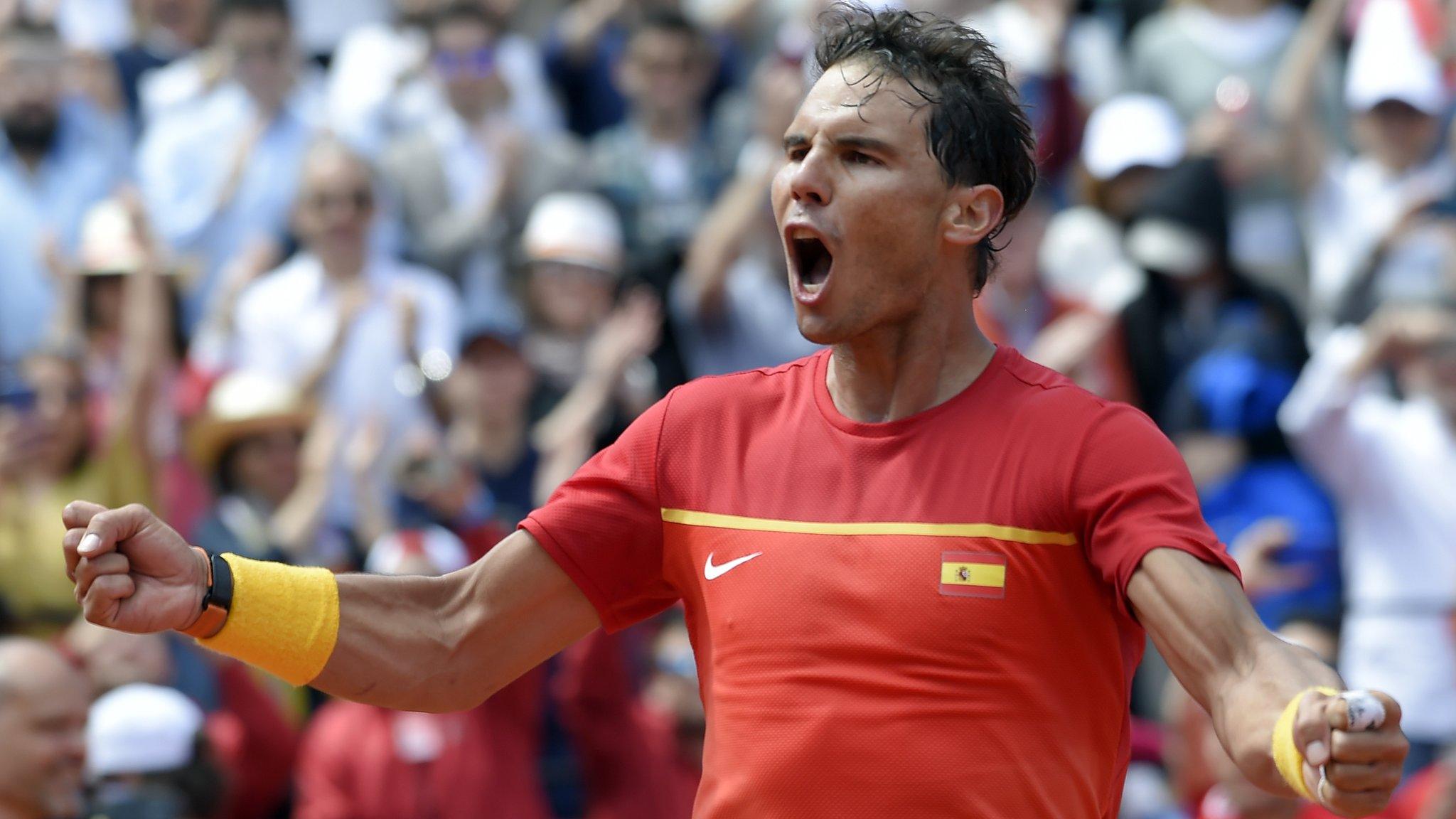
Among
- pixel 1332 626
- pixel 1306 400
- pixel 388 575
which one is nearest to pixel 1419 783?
pixel 1332 626

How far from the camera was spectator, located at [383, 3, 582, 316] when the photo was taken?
349 inches

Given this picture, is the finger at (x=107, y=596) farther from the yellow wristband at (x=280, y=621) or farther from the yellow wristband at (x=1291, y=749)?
the yellow wristband at (x=1291, y=749)

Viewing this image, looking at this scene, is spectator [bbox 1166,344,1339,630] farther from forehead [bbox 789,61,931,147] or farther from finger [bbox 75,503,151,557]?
finger [bbox 75,503,151,557]

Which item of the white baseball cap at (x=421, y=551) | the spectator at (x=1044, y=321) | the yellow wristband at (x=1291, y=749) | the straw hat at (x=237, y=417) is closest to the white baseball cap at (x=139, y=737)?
the white baseball cap at (x=421, y=551)

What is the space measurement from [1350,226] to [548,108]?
3746 millimetres

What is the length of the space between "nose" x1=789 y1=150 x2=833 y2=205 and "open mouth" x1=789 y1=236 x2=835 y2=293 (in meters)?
0.07

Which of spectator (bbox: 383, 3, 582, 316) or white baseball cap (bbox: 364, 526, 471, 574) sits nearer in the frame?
white baseball cap (bbox: 364, 526, 471, 574)

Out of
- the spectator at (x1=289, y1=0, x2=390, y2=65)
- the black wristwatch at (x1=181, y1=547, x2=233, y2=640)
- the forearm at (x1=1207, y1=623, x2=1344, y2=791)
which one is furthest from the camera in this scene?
the spectator at (x1=289, y1=0, x2=390, y2=65)

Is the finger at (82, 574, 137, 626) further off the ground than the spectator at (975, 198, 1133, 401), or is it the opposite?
the finger at (82, 574, 137, 626)

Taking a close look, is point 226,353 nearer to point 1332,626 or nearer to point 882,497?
point 1332,626

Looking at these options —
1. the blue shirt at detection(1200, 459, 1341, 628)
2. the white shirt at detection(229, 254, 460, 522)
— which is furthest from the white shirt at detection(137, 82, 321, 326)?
the blue shirt at detection(1200, 459, 1341, 628)

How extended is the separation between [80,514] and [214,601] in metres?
0.27

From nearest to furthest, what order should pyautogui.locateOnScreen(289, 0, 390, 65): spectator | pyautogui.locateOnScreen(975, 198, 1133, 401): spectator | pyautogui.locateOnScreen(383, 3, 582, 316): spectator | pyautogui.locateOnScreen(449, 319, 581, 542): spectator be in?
pyautogui.locateOnScreen(449, 319, 581, 542): spectator → pyautogui.locateOnScreen(975, 198, 1133, 401): spectator → pyautogui.locateOnScreen(383, 3, 582, 316): spectator → pyautogui.locateOnScreen(289, 0, 390, 65): spectator

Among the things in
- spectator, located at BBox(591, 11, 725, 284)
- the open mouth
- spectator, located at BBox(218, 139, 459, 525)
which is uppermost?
the open mouth
